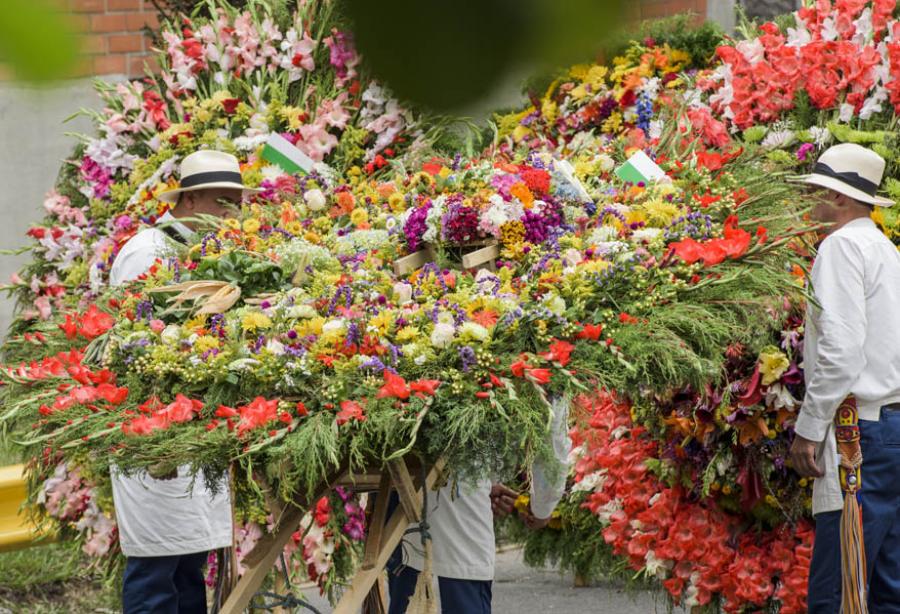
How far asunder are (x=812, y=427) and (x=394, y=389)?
4.70ft

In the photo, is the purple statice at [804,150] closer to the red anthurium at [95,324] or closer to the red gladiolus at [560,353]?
the red gladiolus at [560,353]

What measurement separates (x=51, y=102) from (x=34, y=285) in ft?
16.1

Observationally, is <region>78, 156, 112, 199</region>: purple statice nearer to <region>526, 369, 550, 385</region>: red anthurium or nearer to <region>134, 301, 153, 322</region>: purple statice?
<region>134, 301, 153, 322</region>: purple statice

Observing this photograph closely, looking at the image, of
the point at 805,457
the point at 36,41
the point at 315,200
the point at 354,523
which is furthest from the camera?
the point at 354,523

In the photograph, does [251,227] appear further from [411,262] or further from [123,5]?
[123,5]

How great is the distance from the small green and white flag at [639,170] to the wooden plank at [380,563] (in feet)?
3.25

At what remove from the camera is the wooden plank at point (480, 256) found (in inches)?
109

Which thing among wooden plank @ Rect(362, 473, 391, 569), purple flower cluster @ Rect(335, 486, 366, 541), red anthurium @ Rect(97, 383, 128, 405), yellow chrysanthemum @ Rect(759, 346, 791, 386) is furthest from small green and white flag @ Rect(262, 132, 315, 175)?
wooden plank @ Rect(362, 473, 391, 569)

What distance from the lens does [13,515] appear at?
4816 millimetres

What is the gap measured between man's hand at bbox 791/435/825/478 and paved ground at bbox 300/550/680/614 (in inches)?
56.6

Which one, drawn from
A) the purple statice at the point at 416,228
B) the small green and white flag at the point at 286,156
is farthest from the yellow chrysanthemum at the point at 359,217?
the small green and white flag at the point at 286,156

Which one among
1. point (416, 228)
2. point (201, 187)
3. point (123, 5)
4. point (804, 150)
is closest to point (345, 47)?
point (123, 5)

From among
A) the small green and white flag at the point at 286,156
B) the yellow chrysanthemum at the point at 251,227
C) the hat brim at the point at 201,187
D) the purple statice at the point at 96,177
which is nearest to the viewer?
the yellow chrysanthemum at the point at 251,227

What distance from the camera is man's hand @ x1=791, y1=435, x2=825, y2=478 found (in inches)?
129
